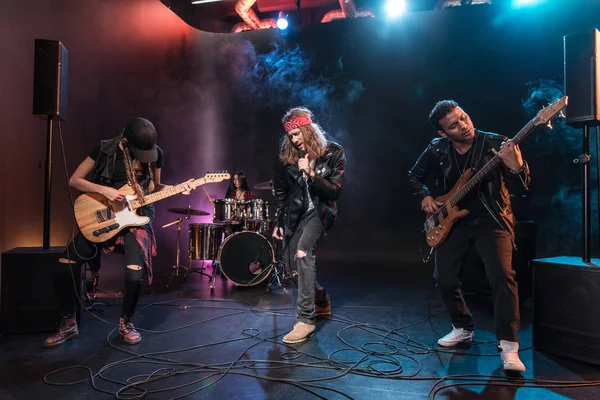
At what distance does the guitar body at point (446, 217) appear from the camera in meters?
2.62

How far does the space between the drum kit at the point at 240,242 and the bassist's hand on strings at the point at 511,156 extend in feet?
10.4

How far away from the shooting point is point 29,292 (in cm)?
304

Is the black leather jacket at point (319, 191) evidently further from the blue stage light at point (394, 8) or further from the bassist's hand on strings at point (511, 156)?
the blue stage light at point (394, 8)

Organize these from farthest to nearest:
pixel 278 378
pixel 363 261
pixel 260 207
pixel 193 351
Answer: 1. pixel 363 261
2. pixel 260 207
3. pixel 193 351
4. pixel 278 378

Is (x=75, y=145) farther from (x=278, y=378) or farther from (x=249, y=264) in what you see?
(x=278, y=378)

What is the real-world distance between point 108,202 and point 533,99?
6740mm

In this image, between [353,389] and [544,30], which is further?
[544,30]

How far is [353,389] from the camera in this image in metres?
2.08

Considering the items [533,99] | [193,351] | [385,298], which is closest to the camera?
[193,351]

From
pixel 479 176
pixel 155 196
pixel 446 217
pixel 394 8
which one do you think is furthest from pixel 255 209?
pixel 394 8

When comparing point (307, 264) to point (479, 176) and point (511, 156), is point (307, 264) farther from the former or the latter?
point (511, 156)

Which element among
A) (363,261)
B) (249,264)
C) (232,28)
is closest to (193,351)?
(249,264)

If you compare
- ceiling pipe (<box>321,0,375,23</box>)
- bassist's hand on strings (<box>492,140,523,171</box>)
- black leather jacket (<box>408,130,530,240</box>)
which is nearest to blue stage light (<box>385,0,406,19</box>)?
ceiling pipe (<box>321,0,375,23</box>)

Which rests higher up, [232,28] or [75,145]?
[232,28]
